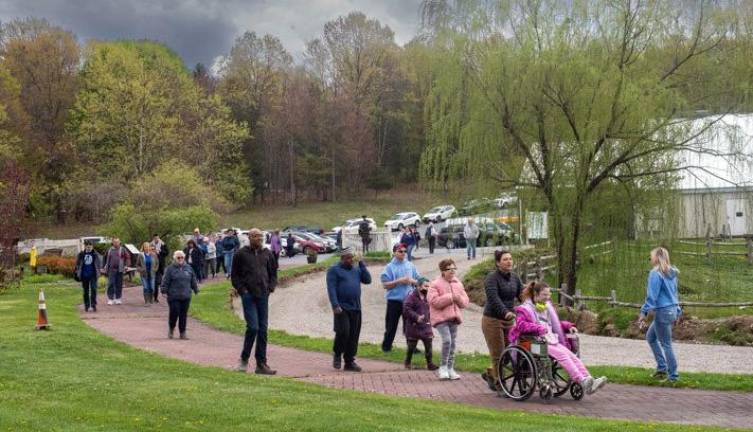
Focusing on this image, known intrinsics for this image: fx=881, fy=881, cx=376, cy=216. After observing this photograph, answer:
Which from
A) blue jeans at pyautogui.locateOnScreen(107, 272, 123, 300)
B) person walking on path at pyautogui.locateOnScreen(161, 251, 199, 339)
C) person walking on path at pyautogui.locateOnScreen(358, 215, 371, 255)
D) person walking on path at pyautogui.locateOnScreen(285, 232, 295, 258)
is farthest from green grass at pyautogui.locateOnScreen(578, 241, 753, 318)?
person walking on path at pyautogui.locateOnScreen(285, 232, 295, 258)

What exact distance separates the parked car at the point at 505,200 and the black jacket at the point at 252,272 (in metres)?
12.4

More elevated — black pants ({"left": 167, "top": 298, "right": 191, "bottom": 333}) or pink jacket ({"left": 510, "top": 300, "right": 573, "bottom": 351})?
pink jacket ({"left": 510, "top": 300, "right": 573, "bottom": 351})

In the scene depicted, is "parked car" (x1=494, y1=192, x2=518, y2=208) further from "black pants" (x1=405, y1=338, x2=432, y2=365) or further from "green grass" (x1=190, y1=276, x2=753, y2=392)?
"black pants" (x1=405, y1=338, x2=432, y2=365)

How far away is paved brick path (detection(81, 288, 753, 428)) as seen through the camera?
33.4 feet

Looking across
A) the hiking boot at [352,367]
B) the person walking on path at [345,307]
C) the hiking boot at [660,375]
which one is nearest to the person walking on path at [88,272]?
the person walking on path at [345,307]

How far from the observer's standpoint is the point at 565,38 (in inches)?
893

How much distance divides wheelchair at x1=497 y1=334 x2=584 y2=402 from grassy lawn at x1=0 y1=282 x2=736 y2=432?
1.11 m

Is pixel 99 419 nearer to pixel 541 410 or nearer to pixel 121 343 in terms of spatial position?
pixel 541 410

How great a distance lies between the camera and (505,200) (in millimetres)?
24250

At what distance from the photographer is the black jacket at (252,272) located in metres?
12.6

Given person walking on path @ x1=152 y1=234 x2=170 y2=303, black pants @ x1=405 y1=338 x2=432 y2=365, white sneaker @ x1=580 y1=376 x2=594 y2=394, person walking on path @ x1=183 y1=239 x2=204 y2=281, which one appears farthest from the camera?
person walking on path @ x1=183 y1=239 x2=204 y2=281

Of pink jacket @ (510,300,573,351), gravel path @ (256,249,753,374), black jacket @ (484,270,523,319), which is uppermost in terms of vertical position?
black jacket @ (484,270,523,319)

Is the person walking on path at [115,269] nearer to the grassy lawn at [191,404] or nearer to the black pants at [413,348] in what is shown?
the grassy lawn at [191,404]

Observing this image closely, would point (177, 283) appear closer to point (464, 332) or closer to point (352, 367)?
point (352, 367)
